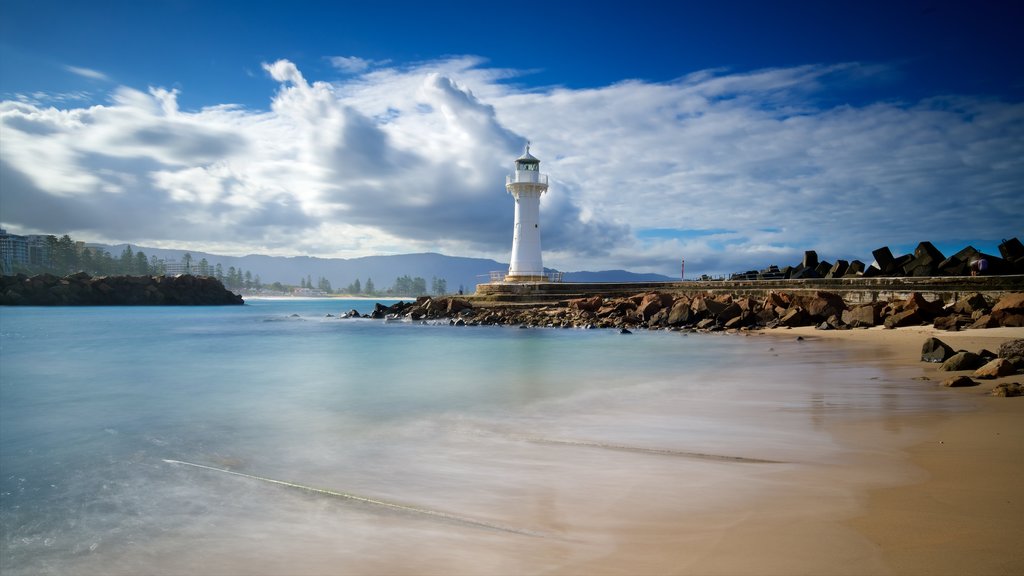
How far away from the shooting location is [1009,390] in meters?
5.76

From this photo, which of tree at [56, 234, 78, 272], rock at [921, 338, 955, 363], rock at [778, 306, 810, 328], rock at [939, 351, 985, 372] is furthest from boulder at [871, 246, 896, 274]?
tree at [56, 234, 78, 272]

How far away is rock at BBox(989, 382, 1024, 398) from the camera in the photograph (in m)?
5.73

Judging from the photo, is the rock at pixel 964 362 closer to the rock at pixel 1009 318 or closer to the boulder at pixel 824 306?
the rock at pixel 1009 318

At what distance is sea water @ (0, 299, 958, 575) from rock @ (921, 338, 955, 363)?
77 cm

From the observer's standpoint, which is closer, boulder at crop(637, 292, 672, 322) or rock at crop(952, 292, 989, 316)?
rock at crop(952, 292, 989, 316)

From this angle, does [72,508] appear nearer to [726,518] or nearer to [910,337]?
[726,518]

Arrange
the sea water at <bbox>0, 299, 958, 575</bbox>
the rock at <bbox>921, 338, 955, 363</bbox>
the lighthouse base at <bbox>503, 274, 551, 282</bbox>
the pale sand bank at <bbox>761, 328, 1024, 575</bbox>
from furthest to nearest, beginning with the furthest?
the lighthouse base at <bbox>503, 274, 551, 282</bbox>
the rock at <bbox>921, 338, 955, 363</bbox>
the sea water at <bbox>0, 299, 958, 575</bbox>
the pale sand bank at <bbox>761, 328, 1024, 575</bbox>

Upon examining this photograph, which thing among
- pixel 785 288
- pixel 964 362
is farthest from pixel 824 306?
pixel 964 362

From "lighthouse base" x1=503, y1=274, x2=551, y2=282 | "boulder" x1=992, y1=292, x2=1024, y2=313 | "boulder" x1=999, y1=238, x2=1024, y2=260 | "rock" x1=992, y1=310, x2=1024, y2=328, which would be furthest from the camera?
"lighthouse base" x1=503, y1=274, x2=551, y2=282

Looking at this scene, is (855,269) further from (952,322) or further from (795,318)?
(952,322)

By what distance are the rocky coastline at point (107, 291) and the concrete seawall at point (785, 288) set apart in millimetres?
66421

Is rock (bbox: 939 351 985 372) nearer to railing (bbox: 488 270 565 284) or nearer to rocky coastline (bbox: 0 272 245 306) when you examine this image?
railing (bbox: 488 270 565 284)

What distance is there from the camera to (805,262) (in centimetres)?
2405

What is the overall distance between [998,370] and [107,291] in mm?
91417
